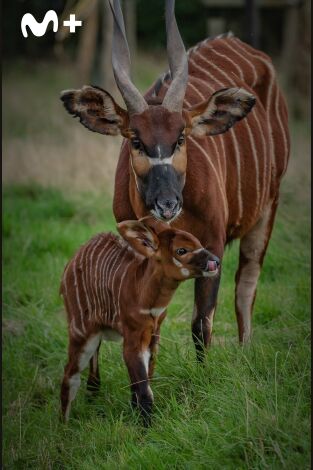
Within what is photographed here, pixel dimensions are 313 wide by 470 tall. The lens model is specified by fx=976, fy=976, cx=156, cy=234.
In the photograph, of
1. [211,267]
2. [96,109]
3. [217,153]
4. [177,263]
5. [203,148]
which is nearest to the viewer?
[211,267]

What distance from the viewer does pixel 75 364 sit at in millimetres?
5039

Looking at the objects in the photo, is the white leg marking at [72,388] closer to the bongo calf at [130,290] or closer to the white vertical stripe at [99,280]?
the bongo calf at [130,290]

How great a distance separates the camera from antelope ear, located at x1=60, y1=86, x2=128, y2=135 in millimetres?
4859

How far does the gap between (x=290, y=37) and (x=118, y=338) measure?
13.9 metres

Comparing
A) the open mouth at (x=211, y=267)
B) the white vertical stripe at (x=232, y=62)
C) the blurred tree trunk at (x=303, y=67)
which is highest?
the blurred tree trunk at (x=303, y=67)

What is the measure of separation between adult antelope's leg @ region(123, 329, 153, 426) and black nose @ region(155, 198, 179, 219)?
598 mm

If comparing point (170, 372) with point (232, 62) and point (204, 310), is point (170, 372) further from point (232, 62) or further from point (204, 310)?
point (232, 62)

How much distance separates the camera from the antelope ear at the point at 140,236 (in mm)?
4461

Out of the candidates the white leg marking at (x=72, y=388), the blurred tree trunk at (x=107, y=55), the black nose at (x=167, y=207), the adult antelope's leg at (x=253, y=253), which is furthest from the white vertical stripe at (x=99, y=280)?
the blurred tree trunk at (x=107, y=55)

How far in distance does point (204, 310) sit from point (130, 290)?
52 cm

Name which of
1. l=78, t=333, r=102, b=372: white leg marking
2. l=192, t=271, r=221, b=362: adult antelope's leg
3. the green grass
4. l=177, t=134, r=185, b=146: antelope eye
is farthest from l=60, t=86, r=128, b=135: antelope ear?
the green grass

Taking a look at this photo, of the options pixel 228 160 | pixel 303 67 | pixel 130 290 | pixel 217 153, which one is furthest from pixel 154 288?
pixel 303 67

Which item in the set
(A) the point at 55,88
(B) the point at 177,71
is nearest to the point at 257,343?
(B) the point at 177,71

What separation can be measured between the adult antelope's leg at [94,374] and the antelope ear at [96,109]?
1.23 meters
